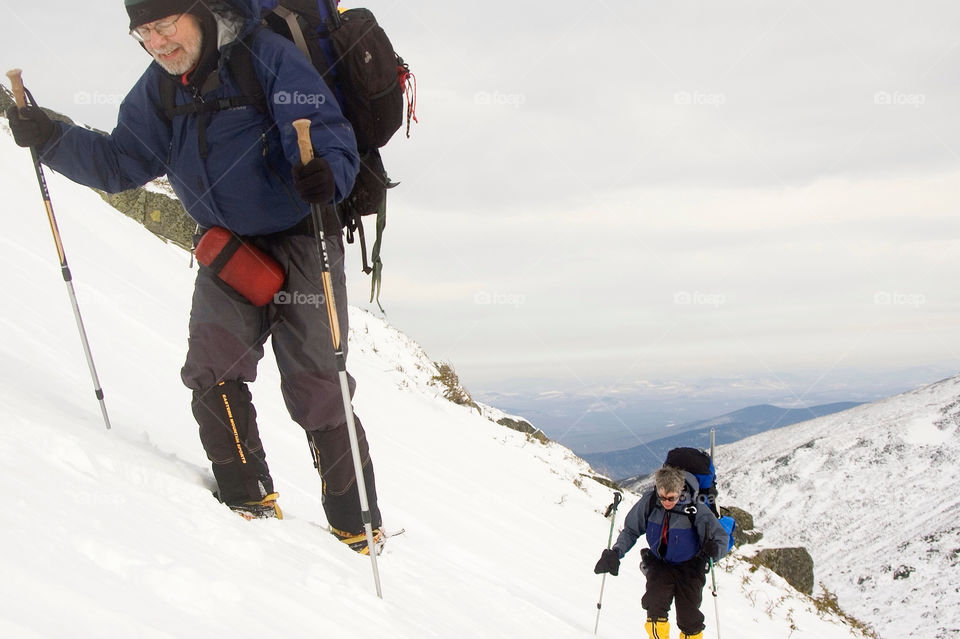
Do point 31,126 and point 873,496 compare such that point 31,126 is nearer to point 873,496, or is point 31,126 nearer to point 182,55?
point 182,55

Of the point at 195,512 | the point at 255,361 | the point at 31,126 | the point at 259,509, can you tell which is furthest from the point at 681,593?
the point at 31,126

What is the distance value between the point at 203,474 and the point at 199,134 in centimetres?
170

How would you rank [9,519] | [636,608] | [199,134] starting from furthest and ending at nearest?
[636,608], [199,134], [9,519]

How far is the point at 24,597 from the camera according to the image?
1.53 meters

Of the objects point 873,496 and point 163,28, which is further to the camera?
point 873,496

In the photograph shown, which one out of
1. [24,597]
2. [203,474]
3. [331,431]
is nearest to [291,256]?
[331,431]

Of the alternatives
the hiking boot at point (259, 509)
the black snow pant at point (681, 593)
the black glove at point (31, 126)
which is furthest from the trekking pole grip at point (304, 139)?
the black snow pant at point (681, 593)

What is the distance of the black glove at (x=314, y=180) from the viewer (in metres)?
2.57

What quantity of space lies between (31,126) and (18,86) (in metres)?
0.22

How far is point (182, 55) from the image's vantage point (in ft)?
9.53

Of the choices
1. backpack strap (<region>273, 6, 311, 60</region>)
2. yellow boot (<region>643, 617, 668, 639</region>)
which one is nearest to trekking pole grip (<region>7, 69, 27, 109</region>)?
backpack strap (<region>273, 6, 311, 60</region>)

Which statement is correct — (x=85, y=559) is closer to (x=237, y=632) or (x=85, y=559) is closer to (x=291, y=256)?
(x=237, y=632)

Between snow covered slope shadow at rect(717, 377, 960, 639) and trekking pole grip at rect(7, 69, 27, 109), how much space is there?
→ 71.8 meters

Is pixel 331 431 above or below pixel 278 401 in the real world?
above
